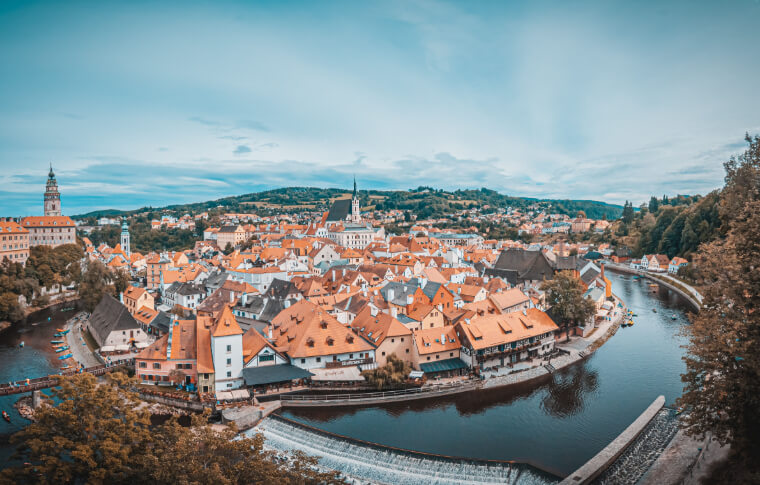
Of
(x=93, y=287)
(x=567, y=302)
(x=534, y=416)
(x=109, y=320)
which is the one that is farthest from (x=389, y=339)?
(x=93, y=287)

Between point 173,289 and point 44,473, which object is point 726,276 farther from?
point 173,289

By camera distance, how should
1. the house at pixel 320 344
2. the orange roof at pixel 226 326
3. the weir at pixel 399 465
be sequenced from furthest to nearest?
the house at pixel 320 344 → the orange roof at pixel 226 326 → the weir at pixel 399 465

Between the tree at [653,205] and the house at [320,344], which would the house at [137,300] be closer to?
the house at [320,344]

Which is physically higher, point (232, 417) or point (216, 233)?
point (216, 233)

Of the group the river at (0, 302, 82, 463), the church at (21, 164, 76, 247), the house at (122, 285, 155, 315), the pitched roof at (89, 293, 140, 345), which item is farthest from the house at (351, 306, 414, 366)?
the church at (21, 164, 76, 247)

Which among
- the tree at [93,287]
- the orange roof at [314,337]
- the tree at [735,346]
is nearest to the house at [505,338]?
the orange roof at [314,337]

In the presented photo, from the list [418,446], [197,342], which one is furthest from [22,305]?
[418,446]

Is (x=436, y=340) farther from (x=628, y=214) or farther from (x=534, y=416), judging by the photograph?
(x=628, y=214)

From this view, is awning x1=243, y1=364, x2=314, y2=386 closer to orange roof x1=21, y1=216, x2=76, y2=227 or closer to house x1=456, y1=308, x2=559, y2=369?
house x1=456, y1=308, x2=559, y2=369
